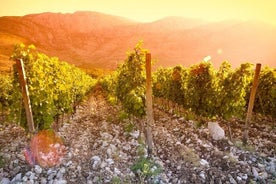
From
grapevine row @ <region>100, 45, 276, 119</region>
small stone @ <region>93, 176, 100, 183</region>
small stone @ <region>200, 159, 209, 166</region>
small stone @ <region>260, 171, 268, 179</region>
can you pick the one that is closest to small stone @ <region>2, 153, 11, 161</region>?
small stone @ <region>93, 176, 100, 183</region>

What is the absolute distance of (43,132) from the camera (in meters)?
12.7

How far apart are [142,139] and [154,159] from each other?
2.87 m

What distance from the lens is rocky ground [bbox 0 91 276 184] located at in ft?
32.4

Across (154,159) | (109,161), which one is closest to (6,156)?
(109,161)

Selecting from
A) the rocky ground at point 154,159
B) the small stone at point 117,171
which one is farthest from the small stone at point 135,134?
the small stone at point 117,171

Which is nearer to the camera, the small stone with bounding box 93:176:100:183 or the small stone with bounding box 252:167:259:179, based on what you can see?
the small stone with bounding box 93:176:100:183

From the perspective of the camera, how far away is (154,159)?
11.3 m

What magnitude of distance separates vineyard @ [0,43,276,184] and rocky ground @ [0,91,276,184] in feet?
0.11

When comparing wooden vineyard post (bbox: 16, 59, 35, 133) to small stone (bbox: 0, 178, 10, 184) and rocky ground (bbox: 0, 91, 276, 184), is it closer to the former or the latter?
rocky ground (bbox: 0, 91, 276, 184)

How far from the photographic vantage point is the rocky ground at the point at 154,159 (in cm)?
988

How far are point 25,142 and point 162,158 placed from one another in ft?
22.4

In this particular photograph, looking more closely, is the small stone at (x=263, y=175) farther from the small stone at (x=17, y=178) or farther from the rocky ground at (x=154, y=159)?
the small stone at (x=17, y=178)

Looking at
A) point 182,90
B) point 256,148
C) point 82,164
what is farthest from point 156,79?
point 82,164

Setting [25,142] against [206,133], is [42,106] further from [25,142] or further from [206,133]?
[206,133]
